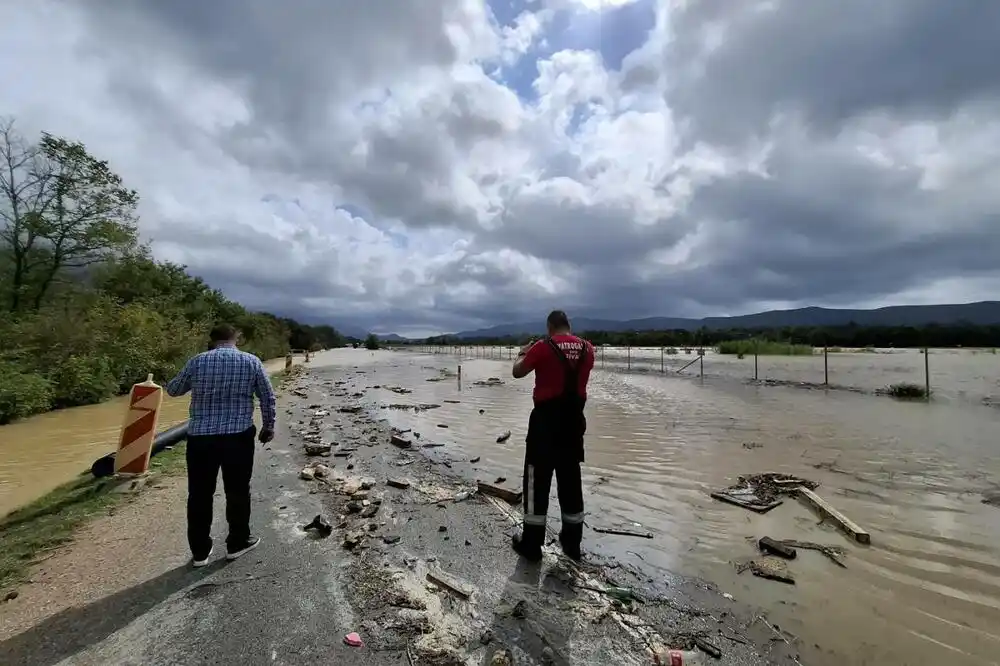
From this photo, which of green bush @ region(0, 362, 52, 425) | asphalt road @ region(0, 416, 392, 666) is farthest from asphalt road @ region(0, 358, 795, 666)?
green bush @ region(0, 362, 52, 425)

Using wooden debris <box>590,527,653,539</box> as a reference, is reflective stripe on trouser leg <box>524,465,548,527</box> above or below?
above

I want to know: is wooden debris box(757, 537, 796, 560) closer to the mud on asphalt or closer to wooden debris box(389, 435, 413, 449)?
the mud on asphalt

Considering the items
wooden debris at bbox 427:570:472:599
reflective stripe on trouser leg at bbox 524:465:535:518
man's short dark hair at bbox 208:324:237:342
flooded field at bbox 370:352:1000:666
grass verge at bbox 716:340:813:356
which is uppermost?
man's short dark hair at bbox 208:324:237:342

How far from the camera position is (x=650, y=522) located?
6.06m

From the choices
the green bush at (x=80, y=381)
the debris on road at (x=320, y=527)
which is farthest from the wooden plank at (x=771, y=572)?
the green bush at (x=80, y=381)

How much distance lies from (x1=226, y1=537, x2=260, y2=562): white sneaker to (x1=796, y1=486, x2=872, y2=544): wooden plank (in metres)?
6.61

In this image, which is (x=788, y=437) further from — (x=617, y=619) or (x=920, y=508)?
(x=617, y=619)

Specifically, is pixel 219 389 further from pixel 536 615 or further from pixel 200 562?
pixel 536 615

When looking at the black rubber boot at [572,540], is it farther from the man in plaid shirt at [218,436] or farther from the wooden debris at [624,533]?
the man in plaid shirt at [218,436]

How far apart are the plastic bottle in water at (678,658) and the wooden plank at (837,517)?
362 centimetres

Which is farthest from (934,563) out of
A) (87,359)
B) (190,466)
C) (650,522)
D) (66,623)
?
(87,359)

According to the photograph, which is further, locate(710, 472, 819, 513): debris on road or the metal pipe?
the metal pipe

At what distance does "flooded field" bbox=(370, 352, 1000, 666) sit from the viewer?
12.7 ft

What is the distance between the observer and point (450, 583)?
12.5 feet
